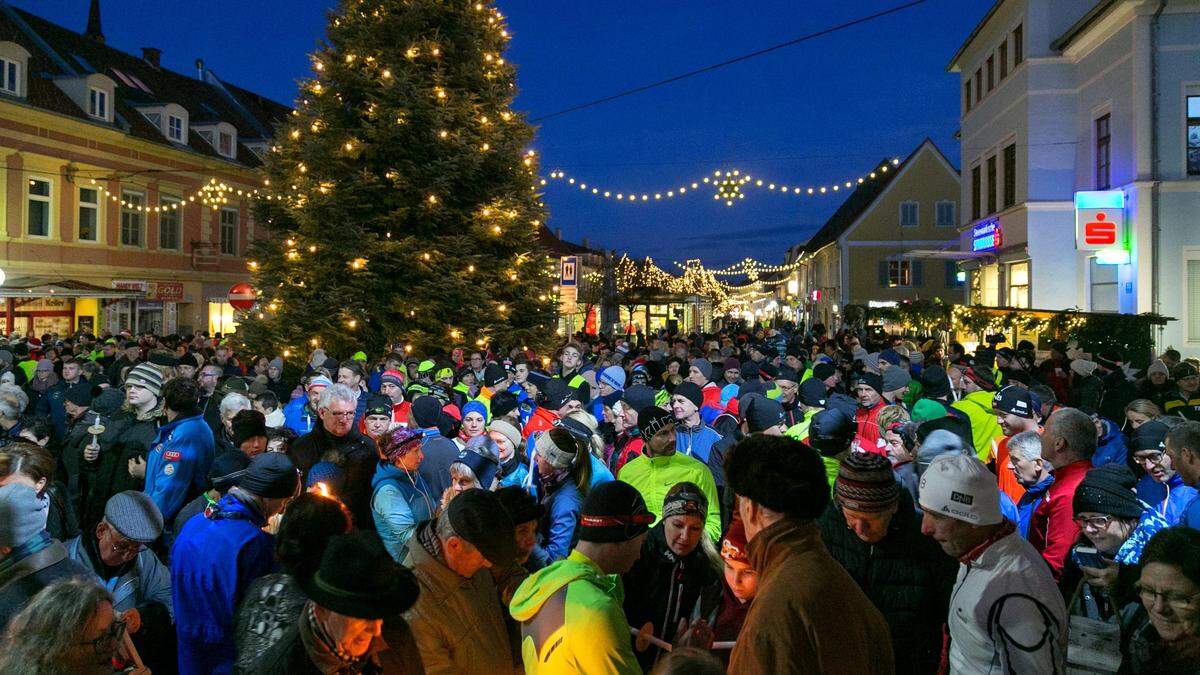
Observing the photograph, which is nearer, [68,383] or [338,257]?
[68,383]

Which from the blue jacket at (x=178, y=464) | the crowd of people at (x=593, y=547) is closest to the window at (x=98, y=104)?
the crowd of people at (x=593, y=547)

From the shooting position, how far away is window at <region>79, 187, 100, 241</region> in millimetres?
29895

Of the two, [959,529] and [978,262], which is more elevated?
[978,262]

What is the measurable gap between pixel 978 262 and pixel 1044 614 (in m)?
30.6

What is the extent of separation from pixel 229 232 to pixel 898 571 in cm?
3892

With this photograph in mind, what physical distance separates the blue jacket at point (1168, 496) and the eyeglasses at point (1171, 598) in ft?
5.68

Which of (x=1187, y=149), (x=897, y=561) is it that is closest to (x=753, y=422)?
(x=897, y=561)

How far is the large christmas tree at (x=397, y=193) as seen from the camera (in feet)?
55.4

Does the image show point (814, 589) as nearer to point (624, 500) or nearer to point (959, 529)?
point (624, 500)

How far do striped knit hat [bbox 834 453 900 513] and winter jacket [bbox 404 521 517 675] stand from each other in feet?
5.42

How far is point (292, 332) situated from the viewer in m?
17.1

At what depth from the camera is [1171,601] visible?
290 centimetres

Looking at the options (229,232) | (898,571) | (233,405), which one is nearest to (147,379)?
(233,405)

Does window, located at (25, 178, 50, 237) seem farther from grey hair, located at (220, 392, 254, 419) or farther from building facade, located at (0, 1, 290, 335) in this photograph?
grey hair, located at (220, 392, 254, 419)
